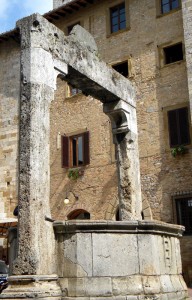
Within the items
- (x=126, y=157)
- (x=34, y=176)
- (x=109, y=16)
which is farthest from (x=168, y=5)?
(x=34, y=176)

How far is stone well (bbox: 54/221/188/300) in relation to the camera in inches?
243

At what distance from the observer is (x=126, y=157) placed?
899 cm

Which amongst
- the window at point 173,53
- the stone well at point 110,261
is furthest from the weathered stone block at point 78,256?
the window at point 173,53

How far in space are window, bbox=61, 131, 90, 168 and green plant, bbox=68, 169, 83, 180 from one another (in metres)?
0.24

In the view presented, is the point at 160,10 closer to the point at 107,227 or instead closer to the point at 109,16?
the point at 109,16

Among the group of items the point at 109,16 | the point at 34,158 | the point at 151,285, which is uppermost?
the point at 109,16

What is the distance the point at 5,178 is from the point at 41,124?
11.9m

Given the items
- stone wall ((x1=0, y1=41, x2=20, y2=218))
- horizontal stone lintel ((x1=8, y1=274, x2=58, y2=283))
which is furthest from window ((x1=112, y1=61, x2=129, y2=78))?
horizontal stone lintel ((x1=8, y1=274, x2=58, y2=283))

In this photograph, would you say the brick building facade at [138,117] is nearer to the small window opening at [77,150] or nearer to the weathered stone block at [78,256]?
the small window opening at [77,150]

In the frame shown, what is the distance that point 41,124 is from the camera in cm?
662

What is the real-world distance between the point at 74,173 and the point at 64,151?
3.28 feet

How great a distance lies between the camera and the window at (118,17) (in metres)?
17.1

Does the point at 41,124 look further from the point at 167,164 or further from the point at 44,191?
the point at 167,164

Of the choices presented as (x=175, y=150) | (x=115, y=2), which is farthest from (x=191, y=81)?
(x=115, y=2)
